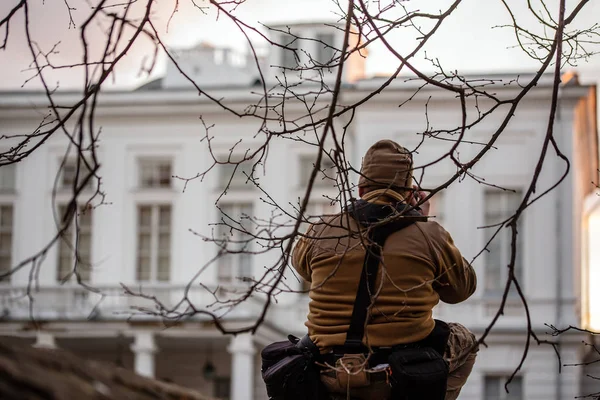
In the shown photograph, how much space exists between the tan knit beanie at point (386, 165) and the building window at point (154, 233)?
2244 centimetres

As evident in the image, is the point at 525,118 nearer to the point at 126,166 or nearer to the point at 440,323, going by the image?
the point at 126,166

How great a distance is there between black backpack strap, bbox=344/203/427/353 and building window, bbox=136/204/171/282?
22631 millimetres

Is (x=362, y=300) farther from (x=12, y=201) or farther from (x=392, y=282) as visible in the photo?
(x=12, y=201)

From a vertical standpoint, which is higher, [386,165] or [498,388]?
[386,165]

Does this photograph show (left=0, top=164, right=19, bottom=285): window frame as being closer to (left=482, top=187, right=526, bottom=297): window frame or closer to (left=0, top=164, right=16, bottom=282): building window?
(left=0, top=164, right=16, bottom=282): building window

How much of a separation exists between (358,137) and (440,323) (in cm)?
2198

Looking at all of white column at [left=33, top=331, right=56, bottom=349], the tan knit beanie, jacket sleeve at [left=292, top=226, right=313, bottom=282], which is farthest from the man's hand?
white column at [left=33, top=331, right=56, bottom=349]

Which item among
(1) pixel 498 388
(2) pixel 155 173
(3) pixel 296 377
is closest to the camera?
(3) pixel 296 377

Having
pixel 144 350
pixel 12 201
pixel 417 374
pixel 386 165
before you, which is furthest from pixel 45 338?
pixel 417 374

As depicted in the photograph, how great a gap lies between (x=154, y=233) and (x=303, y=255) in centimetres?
2261

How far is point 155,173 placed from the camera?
26.9 m

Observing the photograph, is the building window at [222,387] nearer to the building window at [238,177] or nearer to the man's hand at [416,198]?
the building window at [238,177]

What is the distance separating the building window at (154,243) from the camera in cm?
2656

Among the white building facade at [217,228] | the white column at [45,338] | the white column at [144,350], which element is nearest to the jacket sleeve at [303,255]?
the white building facade at [217,228]
